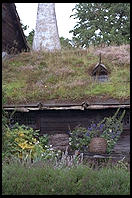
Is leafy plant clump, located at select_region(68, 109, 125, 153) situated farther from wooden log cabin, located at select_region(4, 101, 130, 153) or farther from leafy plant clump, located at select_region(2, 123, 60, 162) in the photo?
leafy plant clump, located at select_region(2, 123, 60, 162)

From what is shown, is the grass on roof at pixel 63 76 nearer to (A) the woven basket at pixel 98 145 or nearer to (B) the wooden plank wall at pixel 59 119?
(B) the wooden plank wall at pixel 59 119

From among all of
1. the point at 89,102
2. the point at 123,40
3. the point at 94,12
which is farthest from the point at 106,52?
the point at 94,12

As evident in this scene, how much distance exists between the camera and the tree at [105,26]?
2466 cm

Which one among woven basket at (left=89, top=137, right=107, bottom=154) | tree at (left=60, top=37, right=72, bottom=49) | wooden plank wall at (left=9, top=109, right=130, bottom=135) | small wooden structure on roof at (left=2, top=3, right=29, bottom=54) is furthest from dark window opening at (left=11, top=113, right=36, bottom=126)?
tree at (left=60, top=37, right=72, bottom=49)

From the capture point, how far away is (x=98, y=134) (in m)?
9.67

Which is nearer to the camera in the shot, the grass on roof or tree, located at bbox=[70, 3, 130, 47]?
the grass on roof

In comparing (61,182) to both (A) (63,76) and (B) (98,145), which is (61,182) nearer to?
(B) (98,145)

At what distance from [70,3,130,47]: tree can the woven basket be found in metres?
15.8

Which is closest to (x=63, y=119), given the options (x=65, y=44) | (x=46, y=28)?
(x=46, y=28)

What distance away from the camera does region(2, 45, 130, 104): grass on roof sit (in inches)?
416

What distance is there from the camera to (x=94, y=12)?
88.8 feet

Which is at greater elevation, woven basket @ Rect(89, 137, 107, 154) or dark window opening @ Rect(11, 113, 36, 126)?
dark window opening @ Rect(11, 113, 36, 126)

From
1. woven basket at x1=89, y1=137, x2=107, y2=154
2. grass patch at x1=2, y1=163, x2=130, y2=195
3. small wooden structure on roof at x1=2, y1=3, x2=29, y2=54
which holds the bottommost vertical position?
grass patch at x1=2, y1=163, x2=130, y2=195

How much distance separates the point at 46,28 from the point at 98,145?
1103 centimetres
